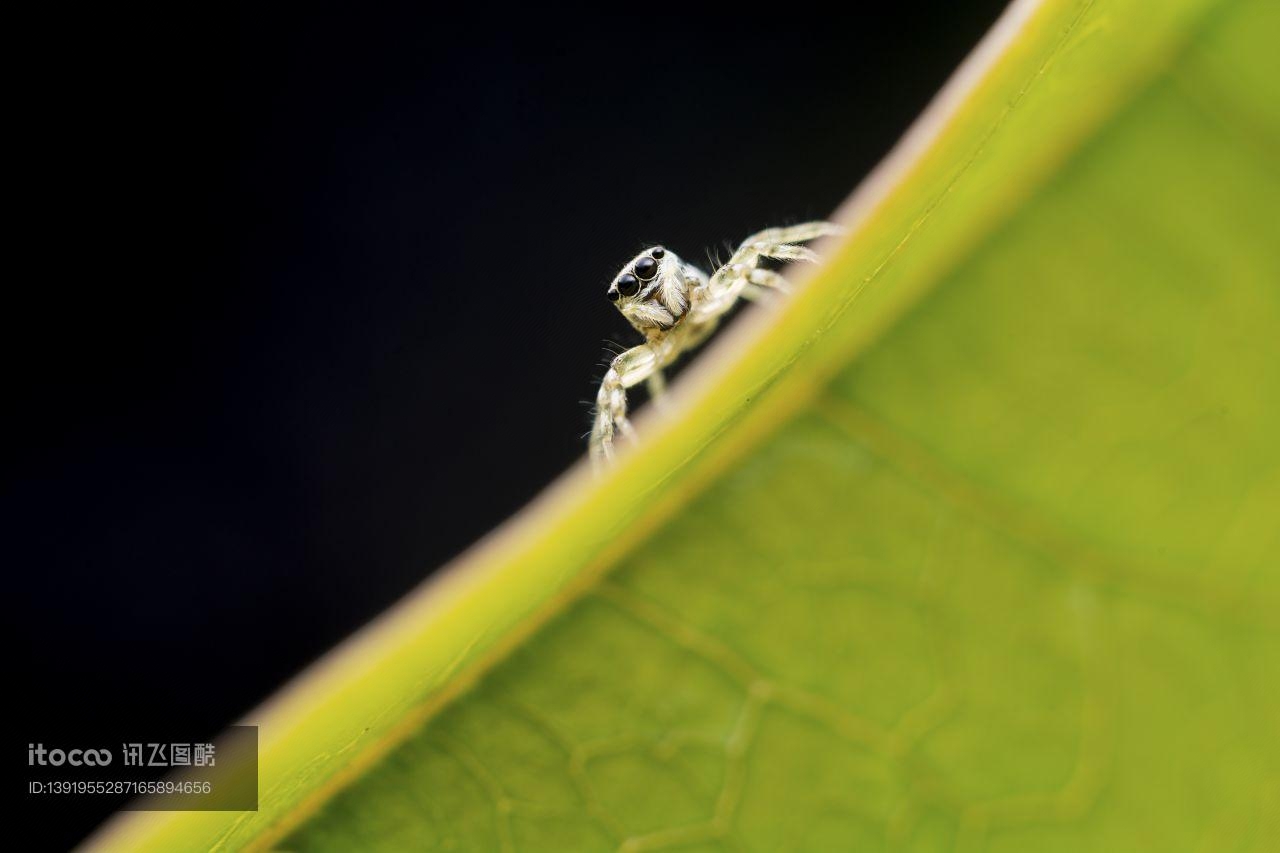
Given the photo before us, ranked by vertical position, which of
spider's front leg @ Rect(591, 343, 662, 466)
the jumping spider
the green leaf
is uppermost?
the jumping spider

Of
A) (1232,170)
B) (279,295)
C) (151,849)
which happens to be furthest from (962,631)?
(279,295)

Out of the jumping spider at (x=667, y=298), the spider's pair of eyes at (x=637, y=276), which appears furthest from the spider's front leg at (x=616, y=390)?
the spider's pair of eyes at (x=637, y=276)

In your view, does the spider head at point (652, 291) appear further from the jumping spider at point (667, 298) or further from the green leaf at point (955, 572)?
the green leaf at point (955, 572)

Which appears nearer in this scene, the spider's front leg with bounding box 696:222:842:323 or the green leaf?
the green leaf

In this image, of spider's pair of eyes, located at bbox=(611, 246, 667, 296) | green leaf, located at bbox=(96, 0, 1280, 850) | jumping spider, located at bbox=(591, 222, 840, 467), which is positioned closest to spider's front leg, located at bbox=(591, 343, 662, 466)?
jumping spider, located at bbox=(591, 222, 840, 467)

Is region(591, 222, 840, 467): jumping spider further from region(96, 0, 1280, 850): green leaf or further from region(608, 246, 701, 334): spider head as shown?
region(96, 0, 1280, 850): green leaf

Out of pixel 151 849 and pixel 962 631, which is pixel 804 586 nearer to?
pixel 962 631

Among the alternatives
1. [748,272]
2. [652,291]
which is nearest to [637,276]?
[652,291]

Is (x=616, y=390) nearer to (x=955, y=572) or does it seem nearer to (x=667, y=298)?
(x=667, y=298)
